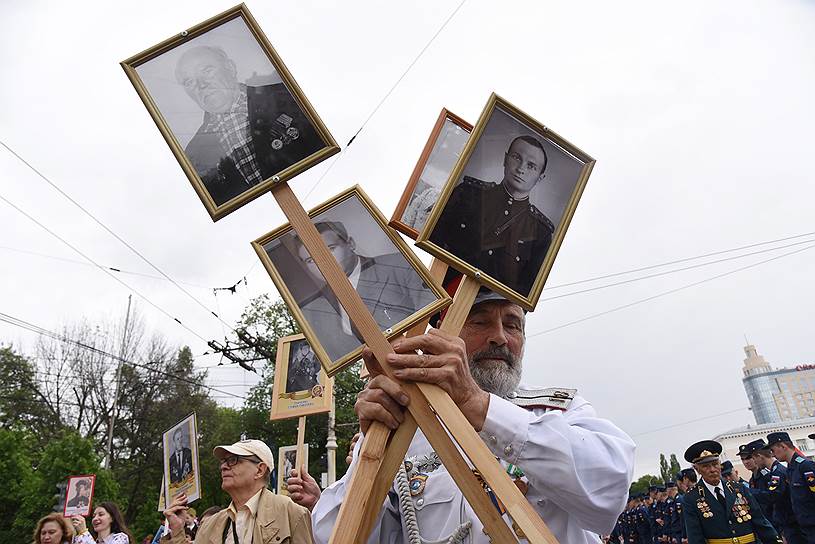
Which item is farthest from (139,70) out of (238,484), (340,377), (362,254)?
(340,377)

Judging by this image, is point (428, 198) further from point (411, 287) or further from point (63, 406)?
point (63, 406)

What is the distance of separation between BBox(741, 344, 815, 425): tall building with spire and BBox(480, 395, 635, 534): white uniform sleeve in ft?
371

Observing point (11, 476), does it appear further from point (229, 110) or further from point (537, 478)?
point (537, 478)

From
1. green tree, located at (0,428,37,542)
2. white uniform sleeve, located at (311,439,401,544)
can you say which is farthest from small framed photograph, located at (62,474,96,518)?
green tree, located at (0,428,37,542)

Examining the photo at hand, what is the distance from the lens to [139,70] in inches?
77.4

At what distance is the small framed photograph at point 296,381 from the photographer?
5.00m

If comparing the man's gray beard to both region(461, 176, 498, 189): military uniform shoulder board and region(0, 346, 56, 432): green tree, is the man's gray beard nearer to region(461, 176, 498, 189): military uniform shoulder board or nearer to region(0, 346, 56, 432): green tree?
region(461, 176, 498, 189): military uniform shoulder board

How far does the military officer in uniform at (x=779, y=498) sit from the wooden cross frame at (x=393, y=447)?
33.1ft

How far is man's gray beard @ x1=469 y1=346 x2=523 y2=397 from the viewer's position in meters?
2.33

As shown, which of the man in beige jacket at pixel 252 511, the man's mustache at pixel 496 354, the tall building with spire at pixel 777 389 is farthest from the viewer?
the tall building with spire at pixel 777 389

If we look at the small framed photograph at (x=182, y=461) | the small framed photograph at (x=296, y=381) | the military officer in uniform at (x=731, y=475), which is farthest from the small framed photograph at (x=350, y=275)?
the military officer in uniform at (x=731, y=475)

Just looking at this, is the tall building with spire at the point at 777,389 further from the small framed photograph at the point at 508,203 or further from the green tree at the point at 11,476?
the small framed photograph at the point at 508,203

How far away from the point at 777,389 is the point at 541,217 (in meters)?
123

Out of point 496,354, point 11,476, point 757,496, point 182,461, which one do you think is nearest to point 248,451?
point 182,461
